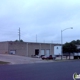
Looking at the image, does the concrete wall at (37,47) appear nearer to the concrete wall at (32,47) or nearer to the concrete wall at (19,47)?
the concrete wall at (32,47)

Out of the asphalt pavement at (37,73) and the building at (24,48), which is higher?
the building at (24,48)

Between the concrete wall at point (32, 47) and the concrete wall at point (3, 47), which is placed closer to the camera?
the concrete wall at point (3, 47)

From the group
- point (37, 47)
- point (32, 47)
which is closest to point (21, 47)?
point (32, 47)

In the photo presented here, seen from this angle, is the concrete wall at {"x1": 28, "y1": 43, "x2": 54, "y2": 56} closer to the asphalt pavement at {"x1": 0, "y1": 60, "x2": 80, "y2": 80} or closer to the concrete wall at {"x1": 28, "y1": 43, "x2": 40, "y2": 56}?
the concrete wall at {"x1": 28, "y1": 43, "x2": 40, "y2": 56}

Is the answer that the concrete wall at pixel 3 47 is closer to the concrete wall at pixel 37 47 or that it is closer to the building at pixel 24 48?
the building at pixel 24 48

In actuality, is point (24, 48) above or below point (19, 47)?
below


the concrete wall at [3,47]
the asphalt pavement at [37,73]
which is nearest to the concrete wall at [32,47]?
the concrete wall at [3,47]

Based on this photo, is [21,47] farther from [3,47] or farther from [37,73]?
[37,73]

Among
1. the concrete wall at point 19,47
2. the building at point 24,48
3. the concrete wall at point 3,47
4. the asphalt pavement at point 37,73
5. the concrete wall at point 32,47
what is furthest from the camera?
the concrete wall at point 32,47

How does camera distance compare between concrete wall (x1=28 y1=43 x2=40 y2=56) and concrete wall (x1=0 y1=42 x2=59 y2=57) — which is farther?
concrete wall (x1=28 y1=43 x2=40 y2=56)

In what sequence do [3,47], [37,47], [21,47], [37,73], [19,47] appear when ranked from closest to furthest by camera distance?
[37,73] < [3,47] < [19,47] < [21,47] < [37,47]

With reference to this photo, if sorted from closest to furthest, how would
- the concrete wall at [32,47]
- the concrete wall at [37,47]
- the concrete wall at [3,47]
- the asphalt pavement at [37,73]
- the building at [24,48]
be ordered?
the asphalt pavement at [37,73], the concrete wall at [3,47], the building at [24,48], the concrete wall at [32,47], the concrete wall at [37,47]

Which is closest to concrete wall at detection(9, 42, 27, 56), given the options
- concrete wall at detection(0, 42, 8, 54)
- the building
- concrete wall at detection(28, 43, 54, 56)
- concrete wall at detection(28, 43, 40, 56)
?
the building

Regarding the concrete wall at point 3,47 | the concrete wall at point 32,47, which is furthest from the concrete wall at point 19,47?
the concrete wall at point 32,47
